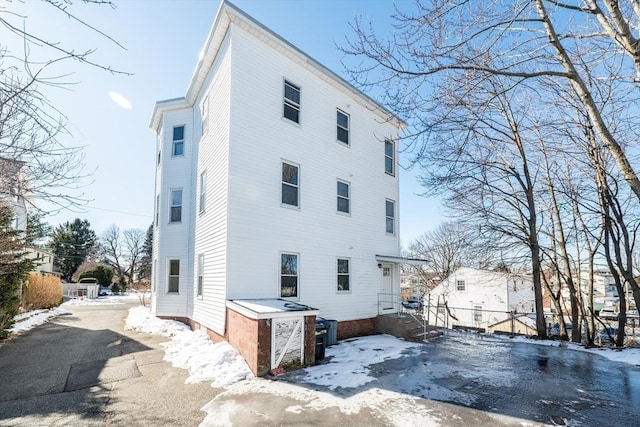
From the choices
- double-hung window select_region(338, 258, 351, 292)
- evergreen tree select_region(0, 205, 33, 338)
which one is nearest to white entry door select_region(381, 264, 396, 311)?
double-hung window select_region(338, 258, 351, 292)

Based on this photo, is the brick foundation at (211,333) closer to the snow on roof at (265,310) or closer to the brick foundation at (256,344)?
the snow on roof at (265,310)

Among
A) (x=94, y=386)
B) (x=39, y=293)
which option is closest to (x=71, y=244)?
(x=39, y=293)

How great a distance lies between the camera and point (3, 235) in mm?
10109

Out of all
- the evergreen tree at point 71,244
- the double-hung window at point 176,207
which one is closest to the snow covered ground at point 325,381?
the double-hung window at point 176,207

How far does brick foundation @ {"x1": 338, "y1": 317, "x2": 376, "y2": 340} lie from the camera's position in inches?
459

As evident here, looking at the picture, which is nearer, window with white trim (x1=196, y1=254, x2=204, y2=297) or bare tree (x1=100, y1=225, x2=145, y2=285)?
window with white trim (x1=196, y1=254, x2=204, y2=297)

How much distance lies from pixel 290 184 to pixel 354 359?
18.3 ft

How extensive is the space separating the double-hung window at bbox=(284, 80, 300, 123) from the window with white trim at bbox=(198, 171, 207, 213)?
3.65 m

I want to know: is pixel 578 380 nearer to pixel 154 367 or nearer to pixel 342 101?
pixel 154 367

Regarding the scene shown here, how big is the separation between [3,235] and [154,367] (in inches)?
269

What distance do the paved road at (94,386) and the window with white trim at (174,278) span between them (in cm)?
267

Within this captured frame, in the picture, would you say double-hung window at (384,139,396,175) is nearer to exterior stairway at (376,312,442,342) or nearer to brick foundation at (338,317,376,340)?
exterior stairway at (376,312,442,342)

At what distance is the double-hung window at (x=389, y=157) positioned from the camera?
15001 mm

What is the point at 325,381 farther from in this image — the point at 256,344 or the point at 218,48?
the point at 218,48
